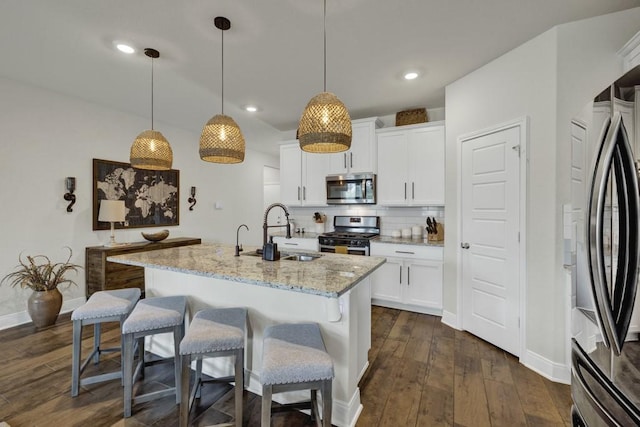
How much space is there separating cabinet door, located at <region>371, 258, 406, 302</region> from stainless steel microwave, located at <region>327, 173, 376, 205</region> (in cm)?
91

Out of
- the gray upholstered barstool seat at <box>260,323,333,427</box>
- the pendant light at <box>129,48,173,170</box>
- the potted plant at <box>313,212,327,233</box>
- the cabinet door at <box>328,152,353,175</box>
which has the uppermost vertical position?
the cabinet door at <box>328,152,353,175</box>

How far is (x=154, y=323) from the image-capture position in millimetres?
1709

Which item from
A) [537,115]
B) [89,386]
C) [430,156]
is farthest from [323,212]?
[89,386]

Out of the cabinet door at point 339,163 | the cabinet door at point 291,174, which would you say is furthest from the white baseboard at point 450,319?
the cabinet door at point 291,174

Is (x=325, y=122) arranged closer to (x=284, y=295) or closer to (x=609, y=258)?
(x=284, y=295)

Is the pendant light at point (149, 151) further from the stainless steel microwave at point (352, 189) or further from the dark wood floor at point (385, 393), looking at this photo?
the stainless steel microwave at point (352, 189)

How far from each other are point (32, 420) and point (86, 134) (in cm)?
318

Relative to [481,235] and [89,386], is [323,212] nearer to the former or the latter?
[481,235]

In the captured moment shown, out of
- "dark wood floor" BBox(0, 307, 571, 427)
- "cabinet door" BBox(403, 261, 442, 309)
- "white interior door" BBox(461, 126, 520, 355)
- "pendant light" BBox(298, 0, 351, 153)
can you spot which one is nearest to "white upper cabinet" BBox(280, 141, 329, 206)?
"cabinet door" BBox(403, 261, 442, 309)

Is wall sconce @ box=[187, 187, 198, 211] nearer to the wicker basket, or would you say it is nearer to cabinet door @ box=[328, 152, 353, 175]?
cabinet door @ box=[328, 152, 353, 175]

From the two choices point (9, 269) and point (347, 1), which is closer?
point (347, 1)

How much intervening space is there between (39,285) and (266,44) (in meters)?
3.44

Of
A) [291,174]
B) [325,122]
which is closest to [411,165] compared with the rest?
[291,174]

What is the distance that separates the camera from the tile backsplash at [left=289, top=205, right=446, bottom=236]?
12.5 feet
